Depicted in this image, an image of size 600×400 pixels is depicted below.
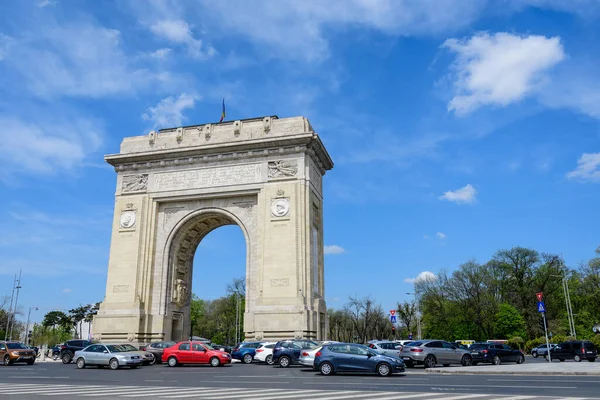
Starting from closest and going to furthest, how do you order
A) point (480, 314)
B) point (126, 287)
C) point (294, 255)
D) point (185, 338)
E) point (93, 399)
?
point (93, 399)
point (294, 255)
point (126, 287)
point (185, 338)
point (480, 314)

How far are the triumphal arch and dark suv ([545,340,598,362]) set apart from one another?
622 inches

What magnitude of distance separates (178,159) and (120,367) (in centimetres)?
1532

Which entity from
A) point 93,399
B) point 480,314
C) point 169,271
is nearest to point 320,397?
point 93,399

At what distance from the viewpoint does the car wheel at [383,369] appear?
57.2 ft

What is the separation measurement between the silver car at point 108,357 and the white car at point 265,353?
6.21 metres

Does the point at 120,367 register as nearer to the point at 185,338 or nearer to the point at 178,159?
the point at 185,338

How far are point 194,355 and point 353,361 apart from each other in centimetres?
1004

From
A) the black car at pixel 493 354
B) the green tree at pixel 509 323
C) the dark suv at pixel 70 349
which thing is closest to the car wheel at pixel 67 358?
the dark suv at pixel 70 349

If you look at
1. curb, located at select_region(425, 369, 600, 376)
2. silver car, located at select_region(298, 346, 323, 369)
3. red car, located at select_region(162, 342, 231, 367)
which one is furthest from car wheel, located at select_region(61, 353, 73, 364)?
curb, located at select_region(425, 369, 600, 376)

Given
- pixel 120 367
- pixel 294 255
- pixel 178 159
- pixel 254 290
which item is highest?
pixel 178 159

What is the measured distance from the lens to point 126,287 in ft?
107

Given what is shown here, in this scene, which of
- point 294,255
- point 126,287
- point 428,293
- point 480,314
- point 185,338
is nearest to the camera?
point 294,255

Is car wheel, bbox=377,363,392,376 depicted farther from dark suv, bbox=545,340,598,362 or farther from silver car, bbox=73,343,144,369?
dark suv, bbox=545,340,598,362

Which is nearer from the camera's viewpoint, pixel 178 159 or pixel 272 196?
pixel 272 196
